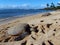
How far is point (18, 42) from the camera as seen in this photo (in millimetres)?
10547

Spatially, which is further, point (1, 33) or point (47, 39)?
point (1, 33)

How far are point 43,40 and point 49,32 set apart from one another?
105 cm

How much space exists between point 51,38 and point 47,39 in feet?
0.67

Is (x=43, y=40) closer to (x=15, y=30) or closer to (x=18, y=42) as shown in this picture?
(x=18, y=42)

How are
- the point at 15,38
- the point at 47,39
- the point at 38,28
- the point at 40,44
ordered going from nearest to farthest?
the point at 40,44
the point at 47,39
the point at 15,38
the point at 38,28

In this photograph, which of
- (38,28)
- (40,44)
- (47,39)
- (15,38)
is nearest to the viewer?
(40,44)

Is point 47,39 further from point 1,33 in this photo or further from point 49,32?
point 1,33

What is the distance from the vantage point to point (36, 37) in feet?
36.8

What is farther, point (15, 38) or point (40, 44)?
point (15, 38)

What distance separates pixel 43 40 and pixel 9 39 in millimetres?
1826

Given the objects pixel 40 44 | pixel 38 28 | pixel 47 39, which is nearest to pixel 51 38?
pixel 47 39

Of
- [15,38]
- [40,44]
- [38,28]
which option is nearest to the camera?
[40,44]

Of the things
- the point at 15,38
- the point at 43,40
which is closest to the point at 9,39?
the point at 15,38

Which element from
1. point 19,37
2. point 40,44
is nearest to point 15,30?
point 19,37
